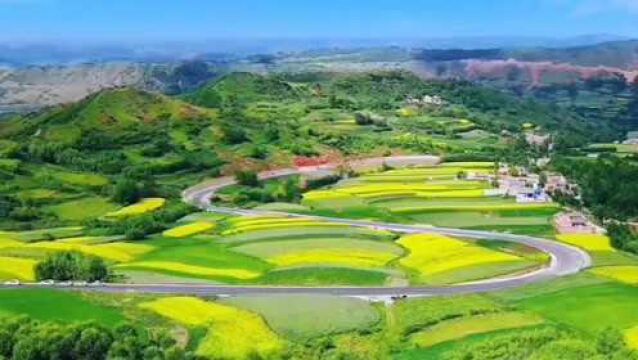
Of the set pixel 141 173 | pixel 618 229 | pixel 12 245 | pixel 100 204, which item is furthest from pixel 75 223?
pixel 618 229

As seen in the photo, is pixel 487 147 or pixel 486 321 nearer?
pixel 486 321

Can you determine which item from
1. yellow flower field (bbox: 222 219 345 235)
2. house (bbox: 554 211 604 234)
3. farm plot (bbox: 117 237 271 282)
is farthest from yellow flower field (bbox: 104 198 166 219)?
house (bbox: 554 211 604 234)

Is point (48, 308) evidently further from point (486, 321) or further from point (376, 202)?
point (376, 202)

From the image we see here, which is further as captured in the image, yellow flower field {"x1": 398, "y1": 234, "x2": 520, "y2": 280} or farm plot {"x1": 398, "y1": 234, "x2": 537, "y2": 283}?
yellow flower field {"x1": 398, "y1": 234, "x2": 520, "y2": 280}

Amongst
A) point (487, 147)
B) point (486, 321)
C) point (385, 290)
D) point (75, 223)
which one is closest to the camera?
point (486, 321)

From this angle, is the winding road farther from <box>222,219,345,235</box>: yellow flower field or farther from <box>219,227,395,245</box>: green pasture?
<box>219,227,395,245</box>: green pasture

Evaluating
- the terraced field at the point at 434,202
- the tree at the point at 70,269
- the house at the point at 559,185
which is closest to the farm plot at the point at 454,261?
the terraced field at the point at 434,202
